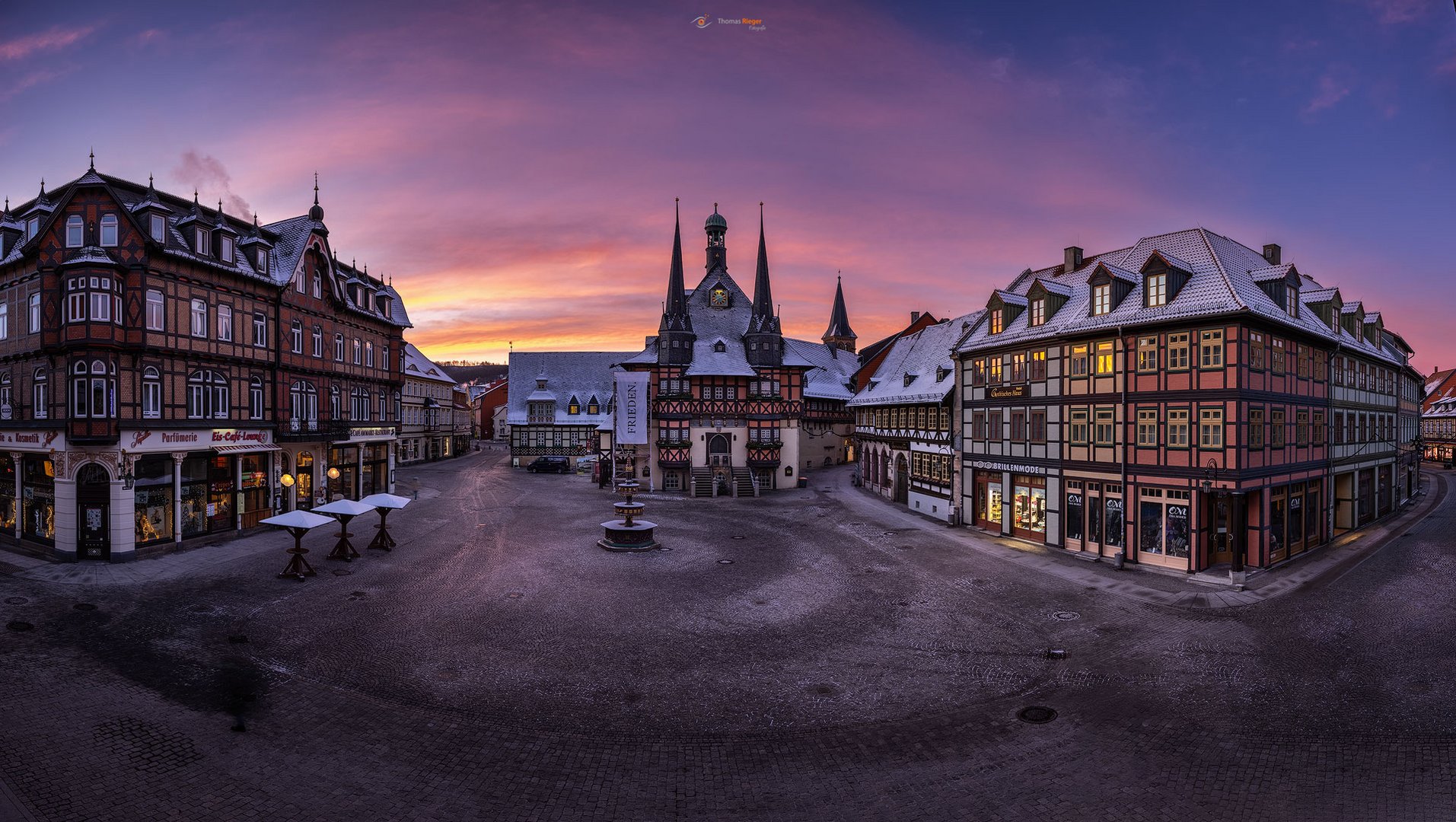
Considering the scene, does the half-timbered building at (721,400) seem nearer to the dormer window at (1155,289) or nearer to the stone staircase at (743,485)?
the stone staircase at (743,485)

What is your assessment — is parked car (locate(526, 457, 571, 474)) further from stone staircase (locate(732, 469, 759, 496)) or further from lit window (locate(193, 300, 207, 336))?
lit window (locate(193, 300, 207, 336))

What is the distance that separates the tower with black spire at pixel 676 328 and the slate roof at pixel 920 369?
1381 centimetres

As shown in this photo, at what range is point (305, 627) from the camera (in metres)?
16.7

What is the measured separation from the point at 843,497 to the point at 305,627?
3350 centimetres

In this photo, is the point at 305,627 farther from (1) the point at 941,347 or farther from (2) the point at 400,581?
(1) the point at 941,347

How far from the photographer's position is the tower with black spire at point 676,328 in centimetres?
4819

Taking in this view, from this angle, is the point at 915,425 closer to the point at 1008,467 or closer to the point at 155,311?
the point at 1008,467

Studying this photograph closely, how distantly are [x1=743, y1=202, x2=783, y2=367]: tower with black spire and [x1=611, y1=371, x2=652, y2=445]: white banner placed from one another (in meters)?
8.81

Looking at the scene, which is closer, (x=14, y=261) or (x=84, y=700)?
(x=84, y=700)

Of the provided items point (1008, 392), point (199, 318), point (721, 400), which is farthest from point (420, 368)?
point (1008, 392)

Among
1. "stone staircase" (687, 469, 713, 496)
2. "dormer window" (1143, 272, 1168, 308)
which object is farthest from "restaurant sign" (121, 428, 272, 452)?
"dormer window" (1143, 272, 1168, 308)

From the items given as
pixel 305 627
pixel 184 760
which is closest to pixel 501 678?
pixel 184 760

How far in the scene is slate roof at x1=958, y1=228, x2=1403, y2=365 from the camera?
22.8 m

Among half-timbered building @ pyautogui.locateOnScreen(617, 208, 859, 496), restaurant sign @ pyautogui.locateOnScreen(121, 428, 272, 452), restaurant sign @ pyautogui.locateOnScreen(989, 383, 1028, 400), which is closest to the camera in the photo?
restaurant sign @ pyautogui.locateOnScreen(121, 428, 272, 452)
